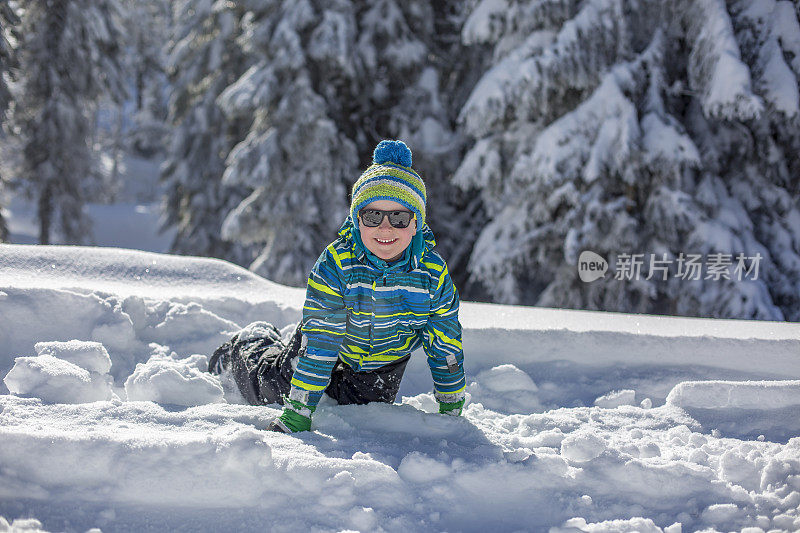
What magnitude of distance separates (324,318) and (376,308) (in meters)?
0.21

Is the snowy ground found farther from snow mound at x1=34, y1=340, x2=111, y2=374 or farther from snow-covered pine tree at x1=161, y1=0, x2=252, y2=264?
snow-covered pine tree at x1=161, y1=0, x2=252, y2=264

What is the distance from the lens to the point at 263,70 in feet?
30.0

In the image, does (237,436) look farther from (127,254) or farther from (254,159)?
(254,159)

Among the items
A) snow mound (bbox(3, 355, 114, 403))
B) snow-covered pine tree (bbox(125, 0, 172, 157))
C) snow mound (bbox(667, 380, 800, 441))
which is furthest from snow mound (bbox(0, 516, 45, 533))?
snow-covered pine tree (bbox(125, 0, 172, 157))

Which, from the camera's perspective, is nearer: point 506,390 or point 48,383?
point 48,383

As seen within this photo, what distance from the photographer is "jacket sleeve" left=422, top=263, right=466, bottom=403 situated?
2.45 m

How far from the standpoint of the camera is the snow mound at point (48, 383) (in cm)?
229

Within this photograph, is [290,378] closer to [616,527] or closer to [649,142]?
[616,527]

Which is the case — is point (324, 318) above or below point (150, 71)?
below

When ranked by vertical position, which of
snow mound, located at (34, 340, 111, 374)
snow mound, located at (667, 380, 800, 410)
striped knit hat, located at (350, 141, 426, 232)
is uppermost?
striped knit hat, located at (350, 141, 426, 232)

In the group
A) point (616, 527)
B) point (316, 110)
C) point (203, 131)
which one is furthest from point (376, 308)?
point (203, 131)

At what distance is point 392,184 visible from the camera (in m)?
2.33

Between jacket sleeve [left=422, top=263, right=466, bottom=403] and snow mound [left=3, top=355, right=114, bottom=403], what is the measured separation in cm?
136

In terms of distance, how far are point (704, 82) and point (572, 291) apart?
2.74 m
